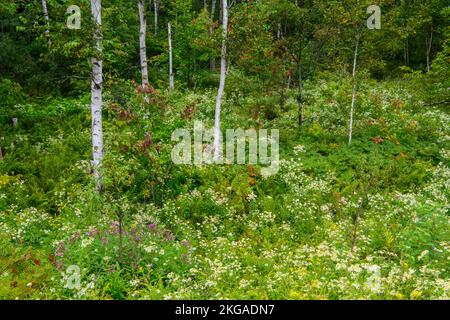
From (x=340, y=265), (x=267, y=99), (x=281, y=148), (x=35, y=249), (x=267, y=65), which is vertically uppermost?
(x=267, y=65)

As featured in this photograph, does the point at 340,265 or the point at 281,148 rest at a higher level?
the point at 281,148

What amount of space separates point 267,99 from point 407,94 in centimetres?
963

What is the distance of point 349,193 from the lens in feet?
41.0

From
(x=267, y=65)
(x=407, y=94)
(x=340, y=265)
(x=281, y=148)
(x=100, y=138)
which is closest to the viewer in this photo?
(x=340, y=265)

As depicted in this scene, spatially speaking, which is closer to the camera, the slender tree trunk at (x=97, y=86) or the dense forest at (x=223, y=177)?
the dense forest at (x=223, y=177)

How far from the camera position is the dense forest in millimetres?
7469

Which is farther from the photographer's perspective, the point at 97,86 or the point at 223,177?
the point at 223,177

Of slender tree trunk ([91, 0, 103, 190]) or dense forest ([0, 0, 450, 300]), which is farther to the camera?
slender tree trunk ([91, 0, 103, 190])

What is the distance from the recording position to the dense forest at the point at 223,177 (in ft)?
24.5

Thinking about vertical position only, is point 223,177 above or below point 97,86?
below

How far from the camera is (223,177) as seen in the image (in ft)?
43.6
